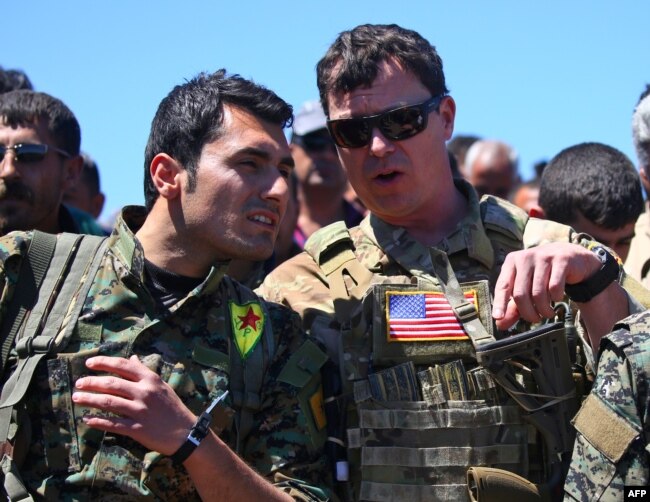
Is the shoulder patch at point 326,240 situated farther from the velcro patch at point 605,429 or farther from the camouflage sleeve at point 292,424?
the velcro patch at point 605,429

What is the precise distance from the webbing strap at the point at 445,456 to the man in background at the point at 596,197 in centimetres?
173

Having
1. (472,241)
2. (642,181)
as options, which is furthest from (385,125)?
(642,181)

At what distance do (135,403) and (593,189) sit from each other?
3.10 metres

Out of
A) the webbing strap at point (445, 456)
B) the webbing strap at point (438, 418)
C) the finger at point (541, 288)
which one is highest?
the finger at point (541, 288)

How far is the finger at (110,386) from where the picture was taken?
3.62m

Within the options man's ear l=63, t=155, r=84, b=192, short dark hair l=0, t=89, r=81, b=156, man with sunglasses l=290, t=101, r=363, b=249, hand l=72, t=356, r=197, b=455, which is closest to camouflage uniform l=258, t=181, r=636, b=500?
hand l=72, t=356, r=197, b=455

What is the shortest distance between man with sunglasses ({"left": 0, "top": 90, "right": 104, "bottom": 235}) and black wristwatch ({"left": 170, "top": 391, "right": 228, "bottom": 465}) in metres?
2.38

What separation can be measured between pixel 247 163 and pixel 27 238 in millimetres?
932

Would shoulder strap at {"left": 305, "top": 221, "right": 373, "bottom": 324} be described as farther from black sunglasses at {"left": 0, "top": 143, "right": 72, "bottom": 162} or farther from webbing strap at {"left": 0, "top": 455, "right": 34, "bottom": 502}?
black sunglasses at {"left": 0, "top": 143, "right": 72, "bottom": 162}

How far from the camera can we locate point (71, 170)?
5984 mm

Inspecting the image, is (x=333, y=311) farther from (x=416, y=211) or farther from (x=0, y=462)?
(x=0, y=462)

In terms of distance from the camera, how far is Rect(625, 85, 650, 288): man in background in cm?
536

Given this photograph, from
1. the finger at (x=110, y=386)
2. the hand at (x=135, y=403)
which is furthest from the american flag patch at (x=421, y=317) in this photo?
the finger at (x=110, y=386)

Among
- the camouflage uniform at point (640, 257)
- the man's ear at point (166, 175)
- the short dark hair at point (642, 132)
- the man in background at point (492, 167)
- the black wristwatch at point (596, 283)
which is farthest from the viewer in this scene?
the man in background at point (492, 167)
